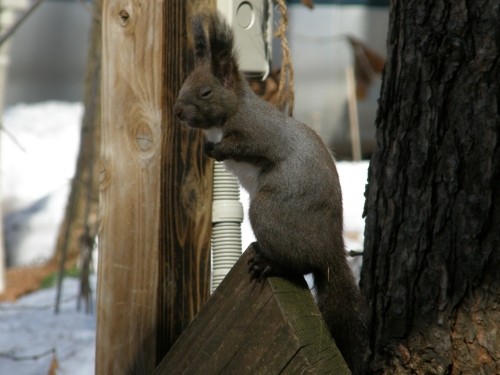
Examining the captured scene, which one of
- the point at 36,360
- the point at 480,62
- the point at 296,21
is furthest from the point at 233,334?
the point at 296,21

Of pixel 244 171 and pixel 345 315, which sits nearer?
pixel 345 315

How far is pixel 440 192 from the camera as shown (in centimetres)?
146

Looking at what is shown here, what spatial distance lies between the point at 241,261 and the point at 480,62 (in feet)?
2.07

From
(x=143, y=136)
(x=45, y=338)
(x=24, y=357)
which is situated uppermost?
(x=143, y=136)

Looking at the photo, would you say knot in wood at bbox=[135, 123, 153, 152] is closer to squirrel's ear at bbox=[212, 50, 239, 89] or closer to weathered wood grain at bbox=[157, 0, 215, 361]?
weathered wood grain at bbox=[157, 0, 215, 361]

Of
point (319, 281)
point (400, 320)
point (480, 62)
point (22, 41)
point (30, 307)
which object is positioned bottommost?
point (30, 307)

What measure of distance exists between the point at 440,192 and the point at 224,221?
2.34 feet

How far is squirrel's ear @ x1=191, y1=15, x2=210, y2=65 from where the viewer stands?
190 cm

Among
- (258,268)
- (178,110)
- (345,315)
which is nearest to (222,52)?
(178,110)

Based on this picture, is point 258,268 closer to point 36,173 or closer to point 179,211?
point 179,211

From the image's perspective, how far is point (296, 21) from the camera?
7129 mm

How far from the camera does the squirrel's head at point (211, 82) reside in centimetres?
196

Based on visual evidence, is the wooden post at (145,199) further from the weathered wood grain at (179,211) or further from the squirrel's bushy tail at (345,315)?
the squirrel's bushy tail at (345,315)

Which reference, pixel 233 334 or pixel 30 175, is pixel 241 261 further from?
pixel 30 175
